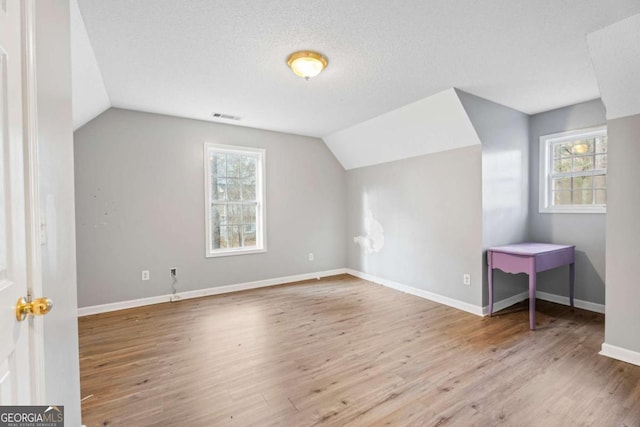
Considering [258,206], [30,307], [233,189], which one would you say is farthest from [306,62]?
[258,206]

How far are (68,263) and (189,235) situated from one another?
2561mm

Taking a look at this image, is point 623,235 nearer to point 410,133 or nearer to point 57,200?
point 410,133

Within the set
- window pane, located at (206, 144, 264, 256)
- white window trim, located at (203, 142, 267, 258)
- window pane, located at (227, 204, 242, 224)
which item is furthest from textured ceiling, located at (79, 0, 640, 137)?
window pane, located at (227, 204, 242, 224)

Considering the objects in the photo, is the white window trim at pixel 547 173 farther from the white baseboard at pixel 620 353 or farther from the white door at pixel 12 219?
the white door at pixel 12 219

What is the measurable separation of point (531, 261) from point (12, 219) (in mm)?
3541

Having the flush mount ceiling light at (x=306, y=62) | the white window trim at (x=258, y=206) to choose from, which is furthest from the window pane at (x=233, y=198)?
the flush mount ceiling light at (x=306, y=62)

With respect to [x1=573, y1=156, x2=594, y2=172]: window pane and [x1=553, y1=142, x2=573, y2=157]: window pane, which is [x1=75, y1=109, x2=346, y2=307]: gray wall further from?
[x1=573, y1=156, x2=594, y2=172]: window pane

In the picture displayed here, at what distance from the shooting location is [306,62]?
7.52 ft

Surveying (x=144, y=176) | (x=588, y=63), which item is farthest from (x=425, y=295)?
(x=144, y=176)

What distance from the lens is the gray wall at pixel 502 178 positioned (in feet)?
10.6

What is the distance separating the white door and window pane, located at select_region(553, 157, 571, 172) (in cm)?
470

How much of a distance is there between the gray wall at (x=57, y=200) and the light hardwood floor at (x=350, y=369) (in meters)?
0.62

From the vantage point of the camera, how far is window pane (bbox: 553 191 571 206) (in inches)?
137

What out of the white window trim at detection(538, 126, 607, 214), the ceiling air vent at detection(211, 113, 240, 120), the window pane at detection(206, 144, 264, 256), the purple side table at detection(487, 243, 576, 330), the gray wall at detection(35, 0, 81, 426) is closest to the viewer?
the gray wall at detection(35, 0, 81, 426)
